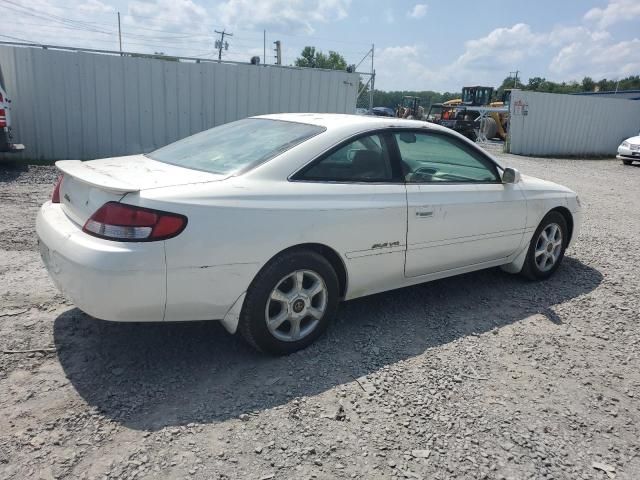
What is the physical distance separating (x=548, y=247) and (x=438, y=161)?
1679 mm

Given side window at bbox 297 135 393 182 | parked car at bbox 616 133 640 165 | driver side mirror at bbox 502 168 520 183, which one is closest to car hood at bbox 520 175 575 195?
driver side mirror at bbox 502 168 520 183

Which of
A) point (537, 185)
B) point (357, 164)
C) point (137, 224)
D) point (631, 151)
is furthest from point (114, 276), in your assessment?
point (631, 151)

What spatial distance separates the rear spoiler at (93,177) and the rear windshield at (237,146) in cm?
53

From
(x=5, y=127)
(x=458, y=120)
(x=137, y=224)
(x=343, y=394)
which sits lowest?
(x=343, y=394)

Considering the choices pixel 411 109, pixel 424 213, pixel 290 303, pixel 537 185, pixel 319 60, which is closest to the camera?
pixel 290 303

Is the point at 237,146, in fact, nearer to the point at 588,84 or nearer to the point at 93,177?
A: the point at 93,177

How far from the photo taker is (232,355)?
3348 millimetres

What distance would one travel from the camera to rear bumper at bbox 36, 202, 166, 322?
2641 millimetres

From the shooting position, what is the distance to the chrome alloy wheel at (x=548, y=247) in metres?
4.94

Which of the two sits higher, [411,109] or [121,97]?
[411,109]

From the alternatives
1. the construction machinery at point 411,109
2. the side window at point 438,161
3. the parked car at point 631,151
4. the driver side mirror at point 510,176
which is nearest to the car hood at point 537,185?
the driver side mirror at point 510,176

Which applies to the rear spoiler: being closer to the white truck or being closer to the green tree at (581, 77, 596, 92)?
the white truck

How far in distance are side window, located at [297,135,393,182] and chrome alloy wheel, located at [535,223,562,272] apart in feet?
6.92

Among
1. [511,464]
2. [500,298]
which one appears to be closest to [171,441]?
[511,464]
